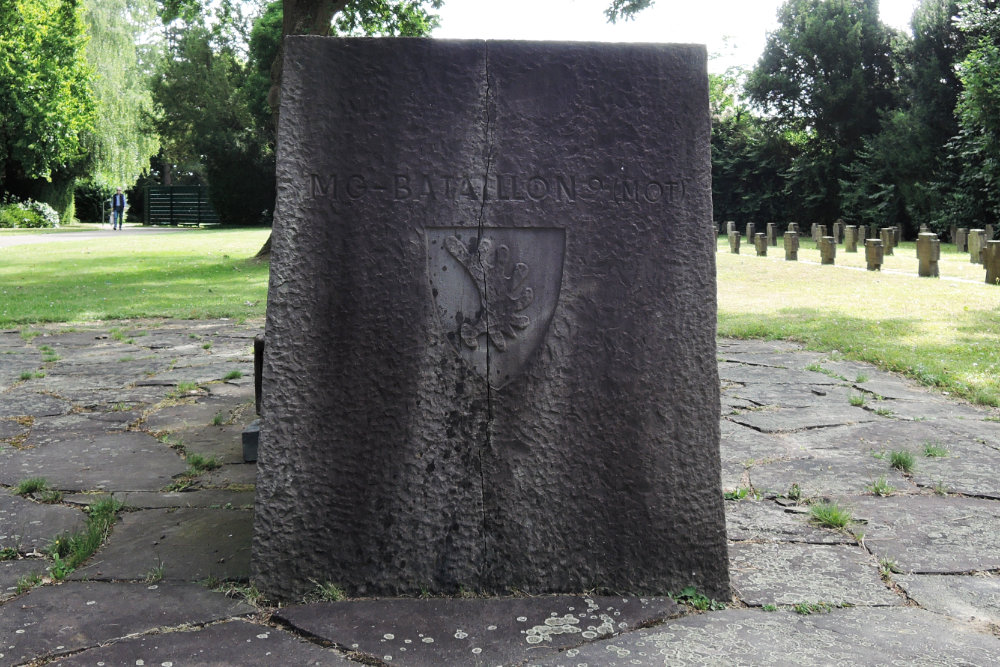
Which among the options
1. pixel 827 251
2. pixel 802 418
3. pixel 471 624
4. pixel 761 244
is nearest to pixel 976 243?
pixel 827 251

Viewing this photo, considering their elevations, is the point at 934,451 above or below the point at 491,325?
below

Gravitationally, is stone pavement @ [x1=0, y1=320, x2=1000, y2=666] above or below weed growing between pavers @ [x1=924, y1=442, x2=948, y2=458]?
below

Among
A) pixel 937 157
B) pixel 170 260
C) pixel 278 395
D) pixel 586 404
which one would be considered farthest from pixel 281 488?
pixel 937 157

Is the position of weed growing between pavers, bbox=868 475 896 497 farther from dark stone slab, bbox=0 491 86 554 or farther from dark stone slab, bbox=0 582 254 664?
dark stone slab, bbox=0 491 86 554

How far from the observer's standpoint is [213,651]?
6.53 feet

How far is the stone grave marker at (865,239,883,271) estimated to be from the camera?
15031 millimetres

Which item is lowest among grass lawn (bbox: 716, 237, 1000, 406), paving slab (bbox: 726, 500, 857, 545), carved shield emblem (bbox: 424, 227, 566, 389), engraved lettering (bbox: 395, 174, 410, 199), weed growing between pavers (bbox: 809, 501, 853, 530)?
paving slab (bbox: 726, 500, 857, 545)

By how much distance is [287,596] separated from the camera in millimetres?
2309

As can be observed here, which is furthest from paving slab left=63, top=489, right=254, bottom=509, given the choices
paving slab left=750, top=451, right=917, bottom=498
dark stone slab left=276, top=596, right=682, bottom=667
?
paving slab left=750, top=451, right=917, bottom=498

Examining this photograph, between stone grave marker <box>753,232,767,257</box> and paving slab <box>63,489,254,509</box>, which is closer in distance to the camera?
paving slab <box>63,489,254,509</box>

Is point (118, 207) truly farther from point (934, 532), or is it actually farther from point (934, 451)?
point (934, 532)

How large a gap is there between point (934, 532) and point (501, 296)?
5.53 feet

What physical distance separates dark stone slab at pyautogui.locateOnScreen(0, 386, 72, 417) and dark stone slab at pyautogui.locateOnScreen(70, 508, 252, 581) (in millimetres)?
1918

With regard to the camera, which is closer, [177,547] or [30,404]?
[177,547]
